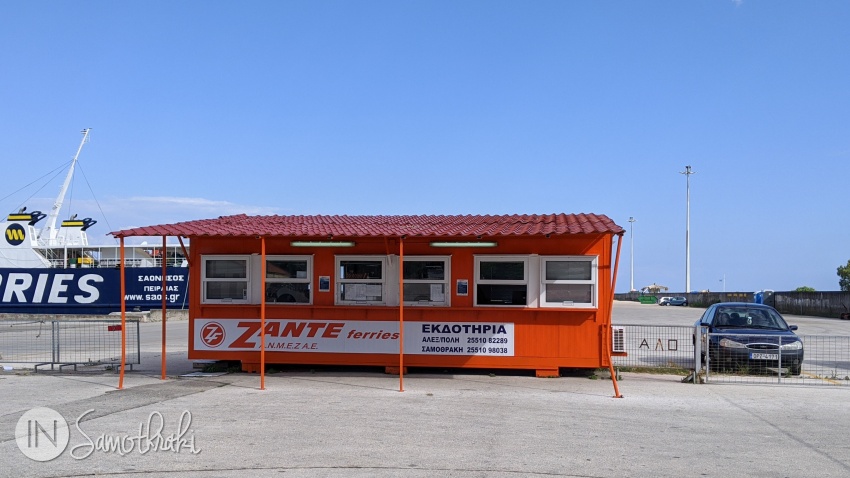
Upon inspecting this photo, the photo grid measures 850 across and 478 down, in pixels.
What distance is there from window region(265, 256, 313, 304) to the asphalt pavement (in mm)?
1519

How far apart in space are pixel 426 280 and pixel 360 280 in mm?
1282

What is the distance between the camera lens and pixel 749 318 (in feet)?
54.4

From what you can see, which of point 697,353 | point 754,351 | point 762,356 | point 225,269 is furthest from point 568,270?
point 225,269

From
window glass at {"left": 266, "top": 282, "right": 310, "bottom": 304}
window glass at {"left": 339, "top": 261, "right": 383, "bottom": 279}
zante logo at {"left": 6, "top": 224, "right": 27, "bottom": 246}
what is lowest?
window glass at {"left": 266, "top": 282, "right": 310, "bottom": 304}

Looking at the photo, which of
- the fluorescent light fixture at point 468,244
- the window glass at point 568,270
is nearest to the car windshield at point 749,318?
the window glass at point 568,270

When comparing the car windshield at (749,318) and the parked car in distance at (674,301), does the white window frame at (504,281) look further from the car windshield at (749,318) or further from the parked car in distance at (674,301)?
the parked car in distance at (674,301)

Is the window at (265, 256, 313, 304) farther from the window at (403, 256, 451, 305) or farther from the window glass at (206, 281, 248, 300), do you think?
the window at (403, 256, 451, 305)

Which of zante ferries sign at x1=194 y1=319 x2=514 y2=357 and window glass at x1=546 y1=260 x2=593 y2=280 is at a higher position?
window glass at x1=546 y1=260 x2=593 y2=280

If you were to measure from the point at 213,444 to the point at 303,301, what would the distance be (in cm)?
646

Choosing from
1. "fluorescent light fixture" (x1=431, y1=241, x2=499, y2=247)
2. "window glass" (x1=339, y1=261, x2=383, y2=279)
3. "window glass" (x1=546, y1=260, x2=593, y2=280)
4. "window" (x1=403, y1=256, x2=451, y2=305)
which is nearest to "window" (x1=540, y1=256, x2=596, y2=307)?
"window glass" (x1=546, y1=260, x2=593, y2=280)

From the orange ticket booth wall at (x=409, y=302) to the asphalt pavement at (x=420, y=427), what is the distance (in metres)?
0.52

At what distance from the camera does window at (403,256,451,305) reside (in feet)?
47.5

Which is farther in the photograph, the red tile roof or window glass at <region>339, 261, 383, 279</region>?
window glass at <region>339, 261, 383, 279</region>

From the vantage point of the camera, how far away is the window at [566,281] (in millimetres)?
14125
